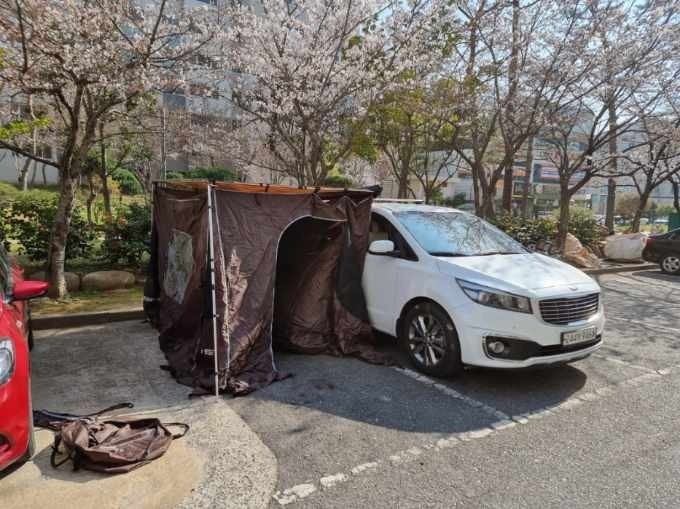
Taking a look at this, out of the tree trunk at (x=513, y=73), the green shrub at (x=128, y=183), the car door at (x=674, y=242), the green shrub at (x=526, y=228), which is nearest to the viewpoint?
the tree trunk at (x=513, y=73)

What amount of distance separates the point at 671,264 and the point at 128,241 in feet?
43.5

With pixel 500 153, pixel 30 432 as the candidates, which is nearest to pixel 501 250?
pixel 30 432

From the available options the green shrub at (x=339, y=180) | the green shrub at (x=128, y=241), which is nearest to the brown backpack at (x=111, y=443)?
the green shrub at (x=128, y=241)

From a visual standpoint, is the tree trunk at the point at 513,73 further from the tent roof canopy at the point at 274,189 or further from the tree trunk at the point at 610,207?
the tree trunk at the point at 610,207

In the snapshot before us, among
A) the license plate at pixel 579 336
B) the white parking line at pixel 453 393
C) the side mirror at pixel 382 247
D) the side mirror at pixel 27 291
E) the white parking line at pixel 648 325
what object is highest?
the side mirror at pixel 382 247

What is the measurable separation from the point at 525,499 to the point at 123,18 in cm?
736

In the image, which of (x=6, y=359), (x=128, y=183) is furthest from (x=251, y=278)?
(x=128, y=183)

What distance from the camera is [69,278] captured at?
22.6 feet

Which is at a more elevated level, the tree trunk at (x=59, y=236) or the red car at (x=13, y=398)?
the tree trunk at (x=59, y=236)

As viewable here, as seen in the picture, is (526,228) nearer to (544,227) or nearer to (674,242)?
(544,227)

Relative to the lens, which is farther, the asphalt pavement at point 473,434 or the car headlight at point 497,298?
the car headlight at point 497,298

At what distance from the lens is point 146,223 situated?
779 centimetres

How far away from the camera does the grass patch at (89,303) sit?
6.09 m

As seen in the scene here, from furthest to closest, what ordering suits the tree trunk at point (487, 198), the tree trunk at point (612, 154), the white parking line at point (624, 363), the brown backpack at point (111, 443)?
the tree trunk at point (612, 154) < the tree trunk at point (487, 198) < the white parking line at point (624, 363) < the brown backpack at point (111, 443)
